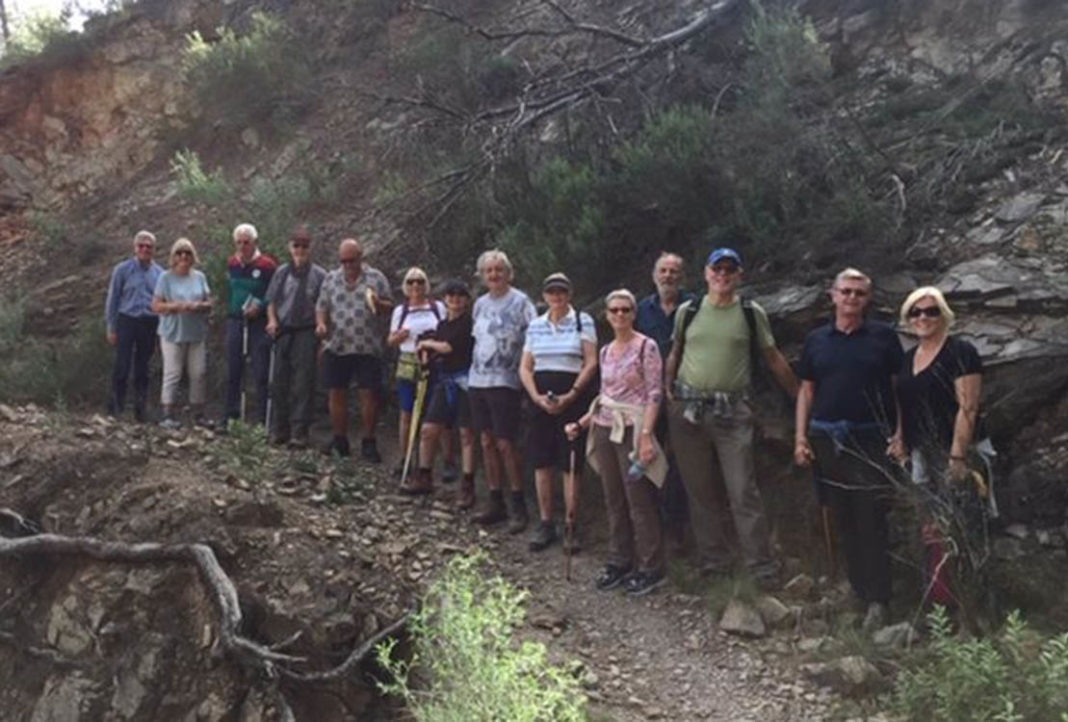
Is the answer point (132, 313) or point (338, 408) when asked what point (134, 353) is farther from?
point (338, 408)

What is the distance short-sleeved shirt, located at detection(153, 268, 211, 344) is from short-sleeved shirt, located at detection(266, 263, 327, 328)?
0.67 meters

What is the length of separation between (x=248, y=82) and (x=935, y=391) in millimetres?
11004

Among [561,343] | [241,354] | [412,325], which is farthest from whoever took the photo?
[241,354]

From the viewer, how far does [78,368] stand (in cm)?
932

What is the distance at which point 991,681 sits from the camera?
12.4 feet

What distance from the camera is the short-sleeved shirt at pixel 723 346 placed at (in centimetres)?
539

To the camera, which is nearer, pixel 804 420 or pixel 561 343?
pixel 804 420

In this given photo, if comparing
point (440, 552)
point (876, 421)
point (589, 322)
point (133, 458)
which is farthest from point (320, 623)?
point (876, 421)

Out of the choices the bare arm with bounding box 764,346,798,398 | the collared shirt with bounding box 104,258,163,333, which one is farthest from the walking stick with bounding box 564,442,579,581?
the collared shirt with bounding box 104,258,163,333

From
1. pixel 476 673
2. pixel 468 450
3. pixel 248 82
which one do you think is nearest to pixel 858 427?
pixel 476 673

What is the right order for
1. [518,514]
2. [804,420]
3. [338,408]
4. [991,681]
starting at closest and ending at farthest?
[991,681] < [804,420] < [518,514] < [338,408]

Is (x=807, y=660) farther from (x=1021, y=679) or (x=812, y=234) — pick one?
(x=812, y=234)

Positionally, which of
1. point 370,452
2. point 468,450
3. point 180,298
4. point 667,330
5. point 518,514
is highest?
point 180,298

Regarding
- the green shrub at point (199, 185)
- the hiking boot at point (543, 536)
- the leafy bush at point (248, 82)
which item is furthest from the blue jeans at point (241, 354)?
the leafy bush at point (248, 82)
